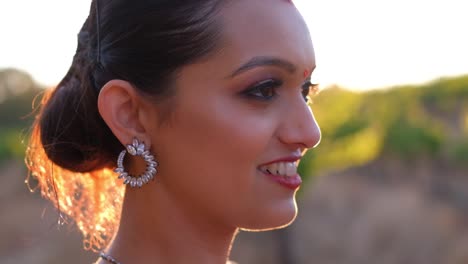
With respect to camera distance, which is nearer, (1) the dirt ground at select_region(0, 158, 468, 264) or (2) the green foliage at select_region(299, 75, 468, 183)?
(2) the green foliage at select_region(299, 75, 468, 183)

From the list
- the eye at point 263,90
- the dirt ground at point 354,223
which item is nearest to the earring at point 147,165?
the eye at point 263,90

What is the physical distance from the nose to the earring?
44 centimetres

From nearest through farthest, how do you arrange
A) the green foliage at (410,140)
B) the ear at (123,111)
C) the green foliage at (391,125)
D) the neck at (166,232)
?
the ear at (123,111) → the neck at (166,232) → the green foliage at (391,125) → the green foliage at (410,140)

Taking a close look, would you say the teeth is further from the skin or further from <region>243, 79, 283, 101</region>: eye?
<region>243, 79, 283, 101</region>: eye

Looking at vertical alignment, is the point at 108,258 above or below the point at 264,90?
below

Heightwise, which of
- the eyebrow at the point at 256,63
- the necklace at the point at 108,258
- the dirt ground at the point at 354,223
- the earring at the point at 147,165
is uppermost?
the dirt ground at the point at 354,223

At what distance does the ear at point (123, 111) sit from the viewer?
7.91ft

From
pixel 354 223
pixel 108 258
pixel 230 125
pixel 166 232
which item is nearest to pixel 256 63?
pixel 230 125

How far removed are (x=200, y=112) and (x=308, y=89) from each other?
0.47 meters

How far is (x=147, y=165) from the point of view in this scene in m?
2.47

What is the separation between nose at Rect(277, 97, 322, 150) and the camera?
2340 millimetres

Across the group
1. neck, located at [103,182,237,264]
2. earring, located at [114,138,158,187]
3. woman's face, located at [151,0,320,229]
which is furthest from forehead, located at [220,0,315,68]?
neck, located at [103,182,237,264]

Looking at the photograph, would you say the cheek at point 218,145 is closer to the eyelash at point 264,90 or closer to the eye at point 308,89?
the eyelash at point 264,90

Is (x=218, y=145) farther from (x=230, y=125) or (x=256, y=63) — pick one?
(x=256, y=63)
